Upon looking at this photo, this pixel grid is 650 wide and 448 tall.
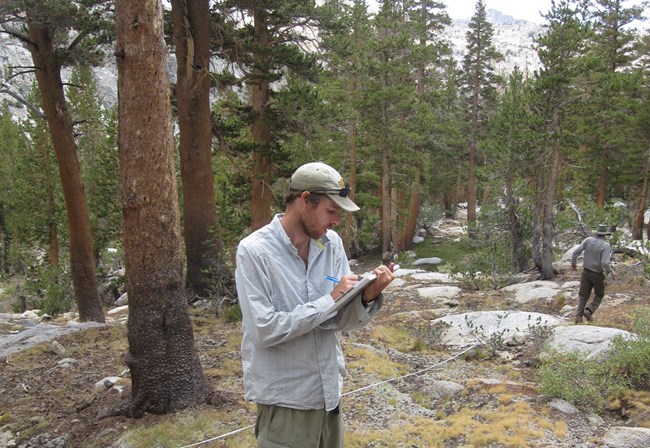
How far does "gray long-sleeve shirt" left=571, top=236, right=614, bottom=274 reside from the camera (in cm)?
920

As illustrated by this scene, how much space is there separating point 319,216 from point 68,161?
8586 millimetres

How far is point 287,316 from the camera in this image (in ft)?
7.20

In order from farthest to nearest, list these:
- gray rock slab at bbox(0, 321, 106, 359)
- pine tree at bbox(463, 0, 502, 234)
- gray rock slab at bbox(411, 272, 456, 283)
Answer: pine tree at bbox(463, 0, 502, 234)
gray rock slab at bbox(411, 272, 456, 283)
gray rock slab at bbox(0, 321, 106, 359)

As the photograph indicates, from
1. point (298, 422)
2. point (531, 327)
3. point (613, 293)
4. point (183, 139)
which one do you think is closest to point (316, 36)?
point (183, 139)

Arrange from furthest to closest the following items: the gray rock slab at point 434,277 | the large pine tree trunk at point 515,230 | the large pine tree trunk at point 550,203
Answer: the gray rock slab at point 434,277 → the large pine tree trunk at point 515,230 → the large pine tree trunk at point 550,203

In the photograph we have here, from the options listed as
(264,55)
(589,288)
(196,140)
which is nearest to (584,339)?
(589,288)

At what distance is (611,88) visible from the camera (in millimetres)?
13531

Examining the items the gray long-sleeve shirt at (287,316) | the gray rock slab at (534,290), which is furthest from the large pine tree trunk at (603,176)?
the gray long-sleeve shirt at (287,316)

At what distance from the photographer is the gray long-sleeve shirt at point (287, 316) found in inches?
87.9

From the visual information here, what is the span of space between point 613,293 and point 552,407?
851 centimetres

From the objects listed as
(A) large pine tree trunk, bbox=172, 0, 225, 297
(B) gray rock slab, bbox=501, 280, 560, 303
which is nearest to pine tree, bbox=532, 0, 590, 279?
(B) gray rock slab, bbox=501, 280, 560, 303

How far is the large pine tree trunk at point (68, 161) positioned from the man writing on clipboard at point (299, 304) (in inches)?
329

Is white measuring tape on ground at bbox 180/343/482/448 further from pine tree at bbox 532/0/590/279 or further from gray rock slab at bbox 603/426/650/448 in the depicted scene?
pine tree at bbox 532/0/590/279

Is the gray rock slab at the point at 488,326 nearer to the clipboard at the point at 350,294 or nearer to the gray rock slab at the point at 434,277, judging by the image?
the gray rock slab at the point at 434,277
